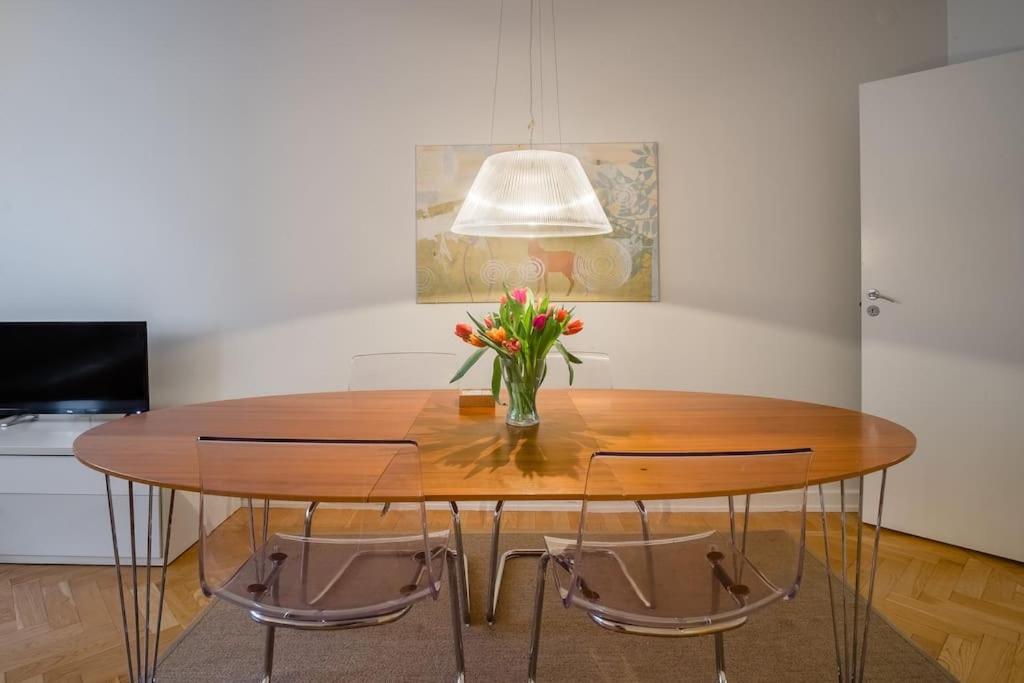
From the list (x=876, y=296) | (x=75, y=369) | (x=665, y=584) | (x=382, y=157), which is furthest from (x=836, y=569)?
(x=75, y=369)

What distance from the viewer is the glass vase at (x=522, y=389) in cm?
168

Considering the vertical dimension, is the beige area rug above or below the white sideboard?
below

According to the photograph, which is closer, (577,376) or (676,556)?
(676,556)

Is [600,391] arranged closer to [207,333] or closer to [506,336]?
[506,336]

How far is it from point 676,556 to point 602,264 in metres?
1.81

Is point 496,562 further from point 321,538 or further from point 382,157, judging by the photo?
point 382,157

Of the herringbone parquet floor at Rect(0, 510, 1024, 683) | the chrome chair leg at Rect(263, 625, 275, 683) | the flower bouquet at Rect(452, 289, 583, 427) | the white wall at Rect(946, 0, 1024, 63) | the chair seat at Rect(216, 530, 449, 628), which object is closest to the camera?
the chair seat at Rect(216, 530, 449, 628)

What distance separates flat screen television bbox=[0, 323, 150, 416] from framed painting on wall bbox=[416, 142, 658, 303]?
1323mm

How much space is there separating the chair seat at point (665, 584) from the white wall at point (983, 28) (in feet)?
8.76

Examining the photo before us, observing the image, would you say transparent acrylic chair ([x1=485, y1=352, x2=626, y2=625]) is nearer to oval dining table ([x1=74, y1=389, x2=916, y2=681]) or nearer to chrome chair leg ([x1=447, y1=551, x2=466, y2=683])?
oval dining table ([x1=74, y1=389, x2=916, y2=681])

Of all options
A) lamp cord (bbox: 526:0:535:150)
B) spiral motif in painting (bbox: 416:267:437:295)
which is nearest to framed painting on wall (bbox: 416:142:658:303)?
spiral motif in painting (bbox: 416:267:437:295)

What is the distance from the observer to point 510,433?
1.64 m

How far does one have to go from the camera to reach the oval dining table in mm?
1271

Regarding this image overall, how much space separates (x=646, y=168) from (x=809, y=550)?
6.00 feet
